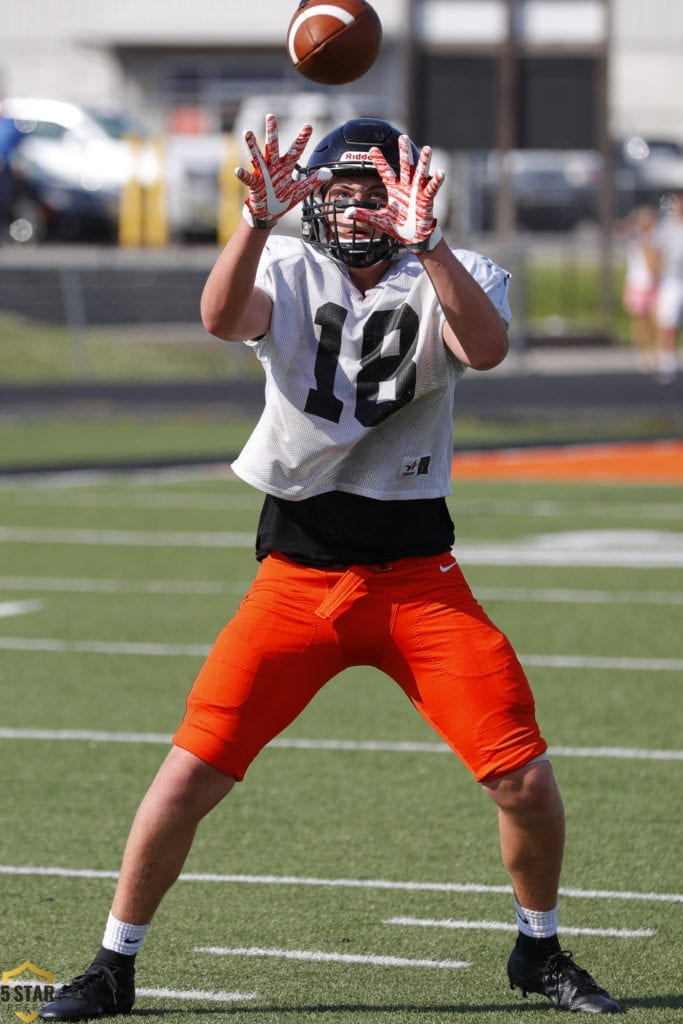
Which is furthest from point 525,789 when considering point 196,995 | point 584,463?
point 584,463

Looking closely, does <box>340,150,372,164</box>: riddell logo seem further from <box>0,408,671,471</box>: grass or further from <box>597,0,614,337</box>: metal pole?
<box>597,0,614,337</box>: metal pole

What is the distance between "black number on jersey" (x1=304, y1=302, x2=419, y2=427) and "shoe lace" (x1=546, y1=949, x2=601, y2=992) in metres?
1.31

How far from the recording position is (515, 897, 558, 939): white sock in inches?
176

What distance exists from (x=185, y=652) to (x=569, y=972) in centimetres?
458

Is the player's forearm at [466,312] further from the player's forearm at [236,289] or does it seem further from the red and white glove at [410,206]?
the player's forearm at [236,289]

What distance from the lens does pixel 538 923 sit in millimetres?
4469

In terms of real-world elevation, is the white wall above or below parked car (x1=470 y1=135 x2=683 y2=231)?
above

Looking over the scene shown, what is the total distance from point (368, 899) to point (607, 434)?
1405 cm

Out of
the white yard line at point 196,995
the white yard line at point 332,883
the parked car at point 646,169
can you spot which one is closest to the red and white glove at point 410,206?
the white yard line at point 196,995

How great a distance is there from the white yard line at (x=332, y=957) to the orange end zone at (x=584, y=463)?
10.6m

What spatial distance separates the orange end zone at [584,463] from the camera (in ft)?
51.0

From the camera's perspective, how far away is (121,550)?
11828 mm

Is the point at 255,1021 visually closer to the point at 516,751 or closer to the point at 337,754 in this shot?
the point at 516,751

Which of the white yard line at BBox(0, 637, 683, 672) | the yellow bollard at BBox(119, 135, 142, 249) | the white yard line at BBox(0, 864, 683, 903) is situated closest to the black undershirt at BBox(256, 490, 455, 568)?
the white yard line at BBox(0, 864, 683, 903)
